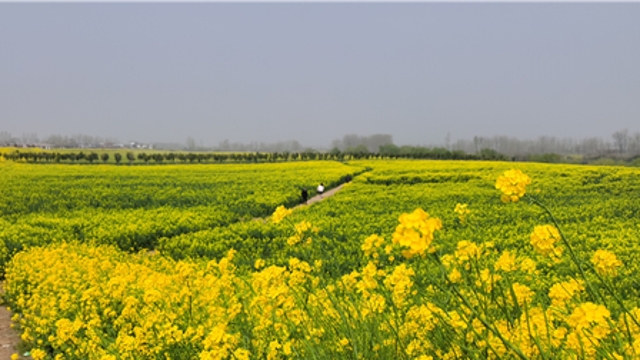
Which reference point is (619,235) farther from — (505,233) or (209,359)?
(209,359)

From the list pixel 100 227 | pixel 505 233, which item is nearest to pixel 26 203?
pixel 100 227

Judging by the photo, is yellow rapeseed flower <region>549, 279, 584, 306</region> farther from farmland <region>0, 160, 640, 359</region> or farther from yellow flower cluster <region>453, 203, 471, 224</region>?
yellow flower cluster <region>453, 203, 471, 224</region>

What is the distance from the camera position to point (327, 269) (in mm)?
5000

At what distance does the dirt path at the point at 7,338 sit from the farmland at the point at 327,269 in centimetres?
19

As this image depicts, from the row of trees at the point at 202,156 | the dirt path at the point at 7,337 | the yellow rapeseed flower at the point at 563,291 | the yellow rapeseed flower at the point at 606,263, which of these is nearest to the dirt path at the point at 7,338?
the dirt path at the point at 7,337

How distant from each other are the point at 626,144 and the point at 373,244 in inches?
3919

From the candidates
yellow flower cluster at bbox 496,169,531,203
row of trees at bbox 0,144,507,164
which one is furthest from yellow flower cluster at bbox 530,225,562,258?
row of trees at bbox 0,144,507,164

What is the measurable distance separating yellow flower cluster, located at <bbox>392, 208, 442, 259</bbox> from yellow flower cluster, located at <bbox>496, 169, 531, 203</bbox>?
44 cm

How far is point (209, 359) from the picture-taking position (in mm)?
2201

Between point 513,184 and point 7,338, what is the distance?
271 inches

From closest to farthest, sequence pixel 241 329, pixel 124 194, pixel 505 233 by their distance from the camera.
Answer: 1. pixel 241 329
2. pixel 505 233
3. pixel 124 194

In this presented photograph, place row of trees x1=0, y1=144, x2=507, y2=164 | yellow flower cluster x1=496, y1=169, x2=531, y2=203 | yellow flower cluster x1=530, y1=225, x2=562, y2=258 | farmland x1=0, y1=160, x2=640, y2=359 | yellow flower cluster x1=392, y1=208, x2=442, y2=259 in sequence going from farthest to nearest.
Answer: row of trees x1=0, y1=144, x2=507, y2=164 < farmland x1=0, y1=160, x2=640, y2=359 < yellow flower cluster x1=530, y1=225, x2=562, y2=258 < yellow flower cluster x1=496, y1=169, x2=531, y2=203 < yellow flower cluster x1=392, y1=208, x2=442, y2=259

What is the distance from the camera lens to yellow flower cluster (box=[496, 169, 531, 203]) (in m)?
1.45

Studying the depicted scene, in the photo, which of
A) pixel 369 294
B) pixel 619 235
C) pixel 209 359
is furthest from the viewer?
pixel 619 235
